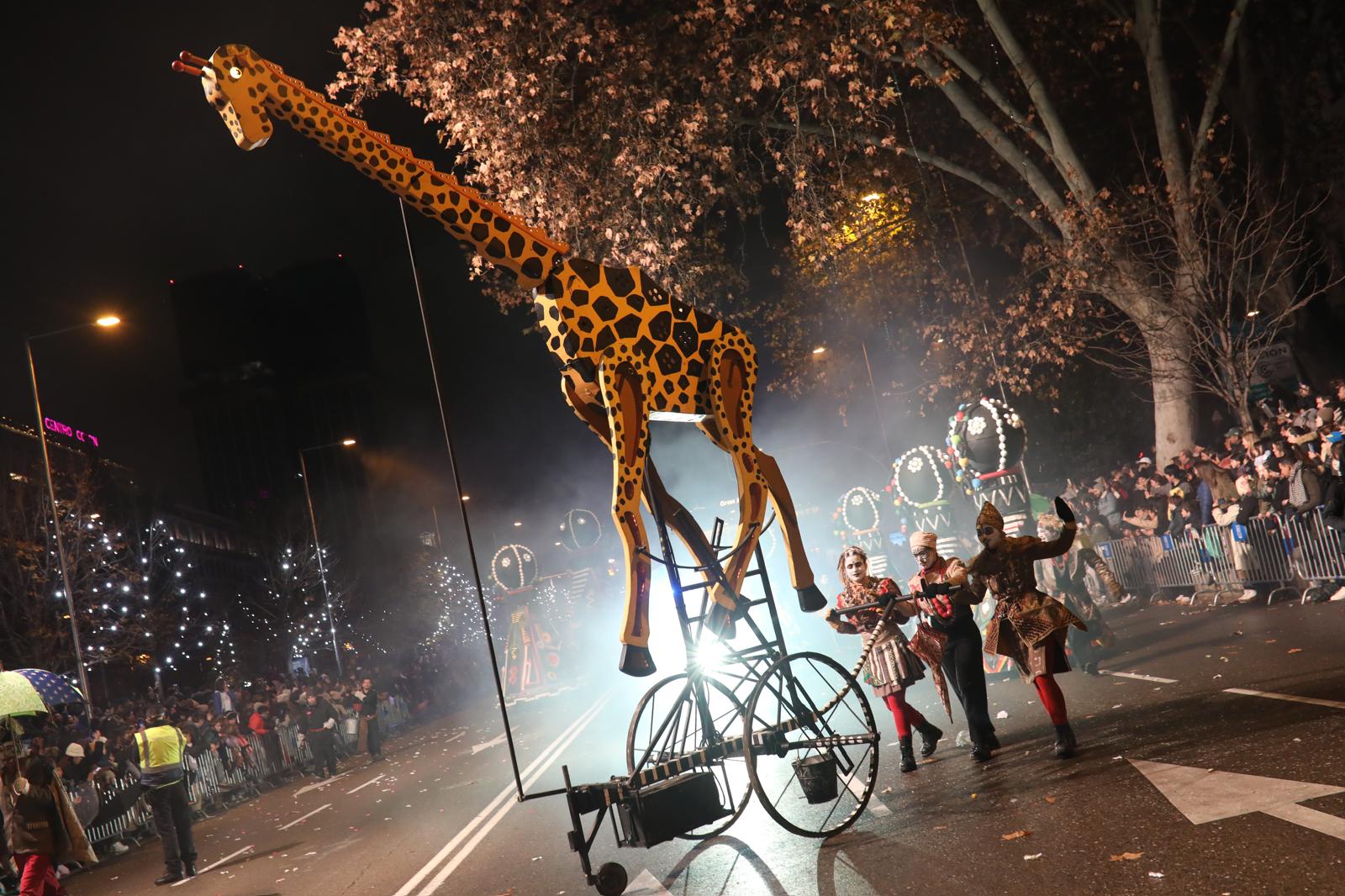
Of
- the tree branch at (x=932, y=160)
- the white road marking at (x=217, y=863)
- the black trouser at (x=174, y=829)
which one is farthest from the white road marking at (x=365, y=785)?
the tree branch at (x=932, y=160)

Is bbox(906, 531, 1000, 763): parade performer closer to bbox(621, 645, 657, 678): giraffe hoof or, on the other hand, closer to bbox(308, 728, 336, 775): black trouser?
bbox(621, 645, 657, 678): giraffe hoof

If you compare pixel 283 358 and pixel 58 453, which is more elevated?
pixel 283 358

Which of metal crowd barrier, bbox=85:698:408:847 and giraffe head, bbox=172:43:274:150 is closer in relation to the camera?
giraffe head, bbox=172:43:274:150

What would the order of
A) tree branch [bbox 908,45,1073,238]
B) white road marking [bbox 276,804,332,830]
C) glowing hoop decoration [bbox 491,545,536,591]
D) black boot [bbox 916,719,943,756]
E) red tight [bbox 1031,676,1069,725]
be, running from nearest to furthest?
red tight [bbox 1031,676,1069,725]
black boot [bbox 916,719,943,756]
white road marking [bbox 276,804,332,830]
tree branch [bbox 908,45,1073,238]
glowing hoop decoration [bbox 491,545,536,591]

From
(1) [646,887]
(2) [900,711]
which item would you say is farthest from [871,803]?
(1) [646,887]

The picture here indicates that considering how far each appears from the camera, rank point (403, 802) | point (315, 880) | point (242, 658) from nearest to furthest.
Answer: point (315, 880), point (403, 802), point (242, 658)

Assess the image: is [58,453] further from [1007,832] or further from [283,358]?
[283,358]

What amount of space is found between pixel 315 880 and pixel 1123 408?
29644mm

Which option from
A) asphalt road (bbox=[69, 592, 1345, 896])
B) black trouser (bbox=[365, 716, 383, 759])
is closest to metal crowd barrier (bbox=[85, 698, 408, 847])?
asphalt road (bbox=[69, 592, 1345, 896])

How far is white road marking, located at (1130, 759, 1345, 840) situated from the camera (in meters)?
5.63

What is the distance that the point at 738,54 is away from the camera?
19.7 m

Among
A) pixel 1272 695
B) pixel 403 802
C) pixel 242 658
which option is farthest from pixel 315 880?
pixel 242 658

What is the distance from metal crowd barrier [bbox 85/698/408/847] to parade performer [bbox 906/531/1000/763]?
12.8 metres

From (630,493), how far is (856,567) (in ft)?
9.94
